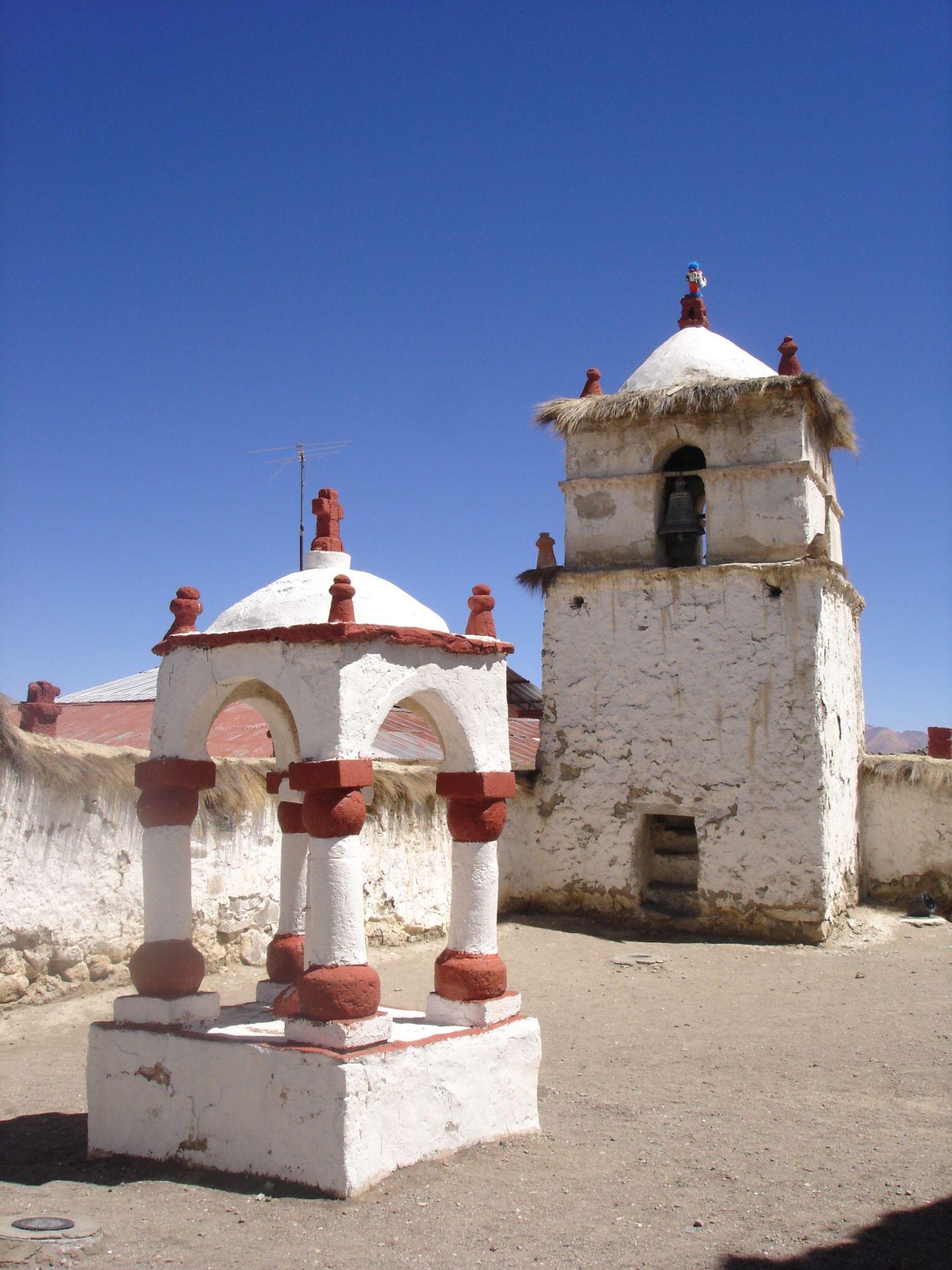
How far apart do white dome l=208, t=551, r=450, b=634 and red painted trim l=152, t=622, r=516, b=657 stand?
10 cm

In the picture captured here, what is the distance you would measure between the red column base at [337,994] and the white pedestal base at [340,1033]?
0.03m

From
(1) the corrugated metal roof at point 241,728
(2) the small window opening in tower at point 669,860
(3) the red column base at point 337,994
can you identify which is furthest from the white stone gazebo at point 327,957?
(2) the small window opening in tower at point 669,860

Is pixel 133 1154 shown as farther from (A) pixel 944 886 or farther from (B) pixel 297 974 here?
(A) pixel 944 886

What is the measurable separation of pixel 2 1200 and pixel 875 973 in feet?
24.6

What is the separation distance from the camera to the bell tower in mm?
11008

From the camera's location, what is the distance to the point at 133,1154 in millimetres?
5289

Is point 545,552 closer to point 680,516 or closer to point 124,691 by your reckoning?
point 680,516

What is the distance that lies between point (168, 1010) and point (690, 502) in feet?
26.7

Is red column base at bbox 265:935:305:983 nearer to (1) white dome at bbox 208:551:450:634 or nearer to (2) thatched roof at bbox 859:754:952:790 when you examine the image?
(1) white dome at bbox 208:551:450:634

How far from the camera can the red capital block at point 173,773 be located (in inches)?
224

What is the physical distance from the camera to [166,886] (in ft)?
18.5

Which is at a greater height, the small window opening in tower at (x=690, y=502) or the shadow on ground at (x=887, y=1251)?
the small window opening in tower at (x=690, y=502)

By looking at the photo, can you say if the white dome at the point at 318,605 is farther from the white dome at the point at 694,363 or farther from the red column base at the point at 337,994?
the white dome at the point at 694,363

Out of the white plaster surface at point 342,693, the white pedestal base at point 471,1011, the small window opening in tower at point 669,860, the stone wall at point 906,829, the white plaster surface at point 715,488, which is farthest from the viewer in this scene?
the stone wall at point 906,829
